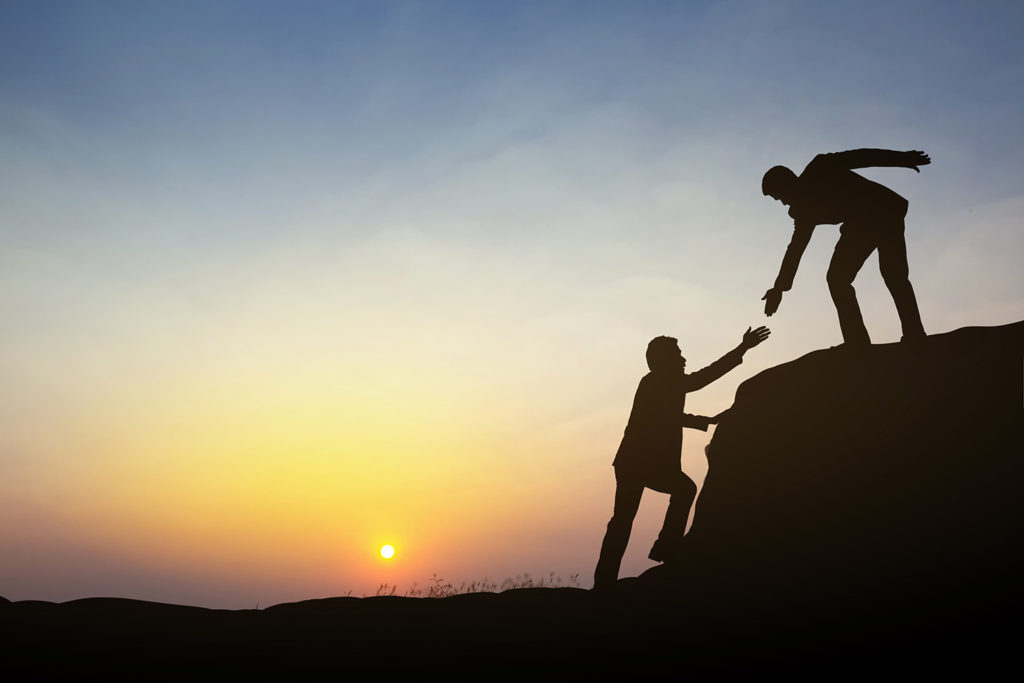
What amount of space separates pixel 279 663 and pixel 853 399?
647 centimetres

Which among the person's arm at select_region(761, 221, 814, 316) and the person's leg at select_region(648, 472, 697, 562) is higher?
the person's arm at select_region(761, 221, 814, 316)

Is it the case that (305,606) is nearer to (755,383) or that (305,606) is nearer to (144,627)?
(144,627)

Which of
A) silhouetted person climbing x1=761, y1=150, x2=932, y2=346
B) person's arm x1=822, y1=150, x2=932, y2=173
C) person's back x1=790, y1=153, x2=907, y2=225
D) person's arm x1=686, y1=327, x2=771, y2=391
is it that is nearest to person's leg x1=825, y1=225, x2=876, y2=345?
silhouetted person climbing x1=761, y1=150, x2=932, y2=346

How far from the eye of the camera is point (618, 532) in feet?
29.9

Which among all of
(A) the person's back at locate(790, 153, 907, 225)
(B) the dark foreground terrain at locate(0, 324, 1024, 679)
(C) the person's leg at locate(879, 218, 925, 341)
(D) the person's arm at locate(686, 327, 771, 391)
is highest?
(A) the person's back at locate(790, 153, 907, 225)

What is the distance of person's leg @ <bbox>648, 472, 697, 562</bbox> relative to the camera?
8828 millimetres

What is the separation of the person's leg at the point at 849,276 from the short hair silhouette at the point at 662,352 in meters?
2.05

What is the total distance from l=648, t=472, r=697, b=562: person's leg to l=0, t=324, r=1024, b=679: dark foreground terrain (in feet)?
0.74

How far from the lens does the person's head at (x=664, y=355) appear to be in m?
9.33

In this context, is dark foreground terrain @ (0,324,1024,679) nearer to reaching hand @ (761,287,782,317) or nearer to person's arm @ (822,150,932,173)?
reaching hand @ (761,287,782,317)

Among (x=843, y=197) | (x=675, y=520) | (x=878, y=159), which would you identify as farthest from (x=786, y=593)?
(x=878, y=159)

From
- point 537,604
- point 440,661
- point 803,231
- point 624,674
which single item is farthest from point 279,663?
point 803,231

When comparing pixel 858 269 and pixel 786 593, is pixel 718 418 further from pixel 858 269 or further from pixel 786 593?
pixel 786 593

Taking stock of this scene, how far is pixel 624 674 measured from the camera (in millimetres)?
5961
